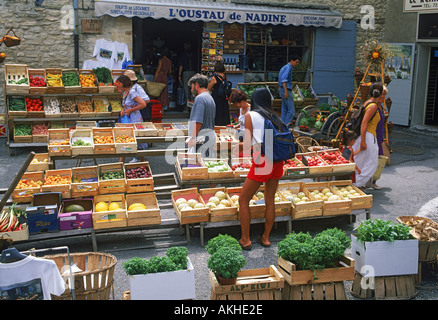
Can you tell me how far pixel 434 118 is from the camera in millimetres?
15500

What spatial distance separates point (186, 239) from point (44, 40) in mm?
8024

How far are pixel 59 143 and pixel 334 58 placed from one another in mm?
9869

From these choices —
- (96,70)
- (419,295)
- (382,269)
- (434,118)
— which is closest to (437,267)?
(419,295)

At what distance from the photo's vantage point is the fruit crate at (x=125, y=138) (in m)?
8.02

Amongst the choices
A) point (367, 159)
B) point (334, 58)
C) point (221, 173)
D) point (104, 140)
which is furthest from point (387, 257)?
point (334, 58)

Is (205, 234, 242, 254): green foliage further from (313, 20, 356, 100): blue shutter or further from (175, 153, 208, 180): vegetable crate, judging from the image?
(313, 20, 356, 100): blue shutter

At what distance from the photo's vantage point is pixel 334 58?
1545cm

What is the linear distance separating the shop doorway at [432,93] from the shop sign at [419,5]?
4.18 ft

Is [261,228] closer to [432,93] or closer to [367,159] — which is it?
[367,159]

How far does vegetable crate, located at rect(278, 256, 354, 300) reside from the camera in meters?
4.72

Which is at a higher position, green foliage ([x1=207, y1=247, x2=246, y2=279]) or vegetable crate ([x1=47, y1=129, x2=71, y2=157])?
vegetable crate ([x1=47, y1=129, x2=71, y2=157])

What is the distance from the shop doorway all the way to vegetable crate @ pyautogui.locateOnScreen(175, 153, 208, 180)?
10.4 meters

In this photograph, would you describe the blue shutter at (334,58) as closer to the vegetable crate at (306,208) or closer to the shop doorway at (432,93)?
the shop doorway at (432,93)

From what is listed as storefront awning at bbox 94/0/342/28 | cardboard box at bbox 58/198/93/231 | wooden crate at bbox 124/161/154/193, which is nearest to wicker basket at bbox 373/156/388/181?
wooden crate at bbox 124/161/154/193
